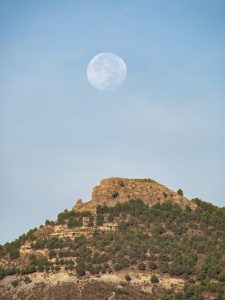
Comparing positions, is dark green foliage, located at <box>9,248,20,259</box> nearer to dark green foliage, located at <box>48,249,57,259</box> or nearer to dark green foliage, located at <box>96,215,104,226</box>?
dark green foliage, located at <box>48,249,57,259</box>

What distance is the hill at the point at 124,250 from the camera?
5113 inches

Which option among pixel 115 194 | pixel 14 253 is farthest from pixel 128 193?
pixel 14 253

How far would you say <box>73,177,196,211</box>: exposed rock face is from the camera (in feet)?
507

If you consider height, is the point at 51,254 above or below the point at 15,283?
above

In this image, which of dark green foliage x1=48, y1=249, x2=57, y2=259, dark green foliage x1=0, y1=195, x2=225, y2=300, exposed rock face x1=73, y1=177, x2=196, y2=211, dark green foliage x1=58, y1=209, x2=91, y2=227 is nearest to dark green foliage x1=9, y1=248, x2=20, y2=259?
dark green foliage x1=0, y1=195, x2=225, y2=300

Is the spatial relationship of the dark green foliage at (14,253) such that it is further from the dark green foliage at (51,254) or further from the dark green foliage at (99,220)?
the dark green foliage at (99,220)

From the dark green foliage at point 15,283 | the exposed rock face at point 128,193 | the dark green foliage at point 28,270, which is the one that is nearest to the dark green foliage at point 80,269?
the dark green foliage at point 28,270

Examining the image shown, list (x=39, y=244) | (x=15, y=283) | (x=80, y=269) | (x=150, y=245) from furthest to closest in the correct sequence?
1. (x=39, y=244)
2. (x=150, y=245)
3. (x=15, y=283)
4. (x=80, y=269)

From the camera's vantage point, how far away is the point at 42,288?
131375 mm

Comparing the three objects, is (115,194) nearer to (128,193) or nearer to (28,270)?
(128,193)

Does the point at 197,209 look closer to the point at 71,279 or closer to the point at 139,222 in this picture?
the point at 139,222

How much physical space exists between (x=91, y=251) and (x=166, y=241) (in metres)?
13.7

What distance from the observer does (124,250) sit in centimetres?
13962

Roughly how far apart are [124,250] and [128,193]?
62.7 feet
